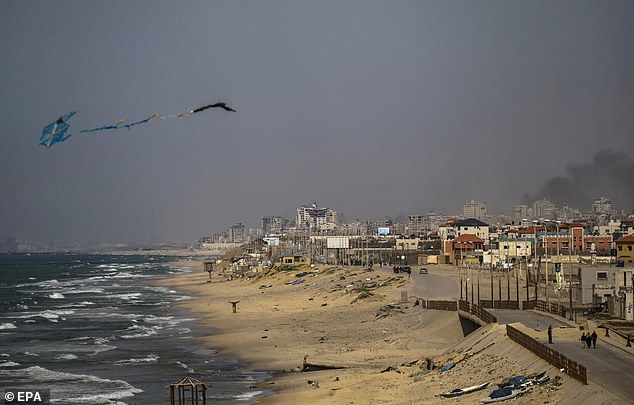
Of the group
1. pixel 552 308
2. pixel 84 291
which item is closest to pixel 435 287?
pixel 552 308

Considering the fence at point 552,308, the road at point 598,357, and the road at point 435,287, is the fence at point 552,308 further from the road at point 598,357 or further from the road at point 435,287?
the road at point 435,287

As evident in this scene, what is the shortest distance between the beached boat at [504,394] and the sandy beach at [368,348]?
0.42 meters

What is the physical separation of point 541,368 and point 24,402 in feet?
67.0

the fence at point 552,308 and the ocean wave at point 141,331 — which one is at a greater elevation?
the fence at point 552,308

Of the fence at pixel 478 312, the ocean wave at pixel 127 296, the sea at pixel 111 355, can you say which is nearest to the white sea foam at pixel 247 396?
the sea at pixel 111 355

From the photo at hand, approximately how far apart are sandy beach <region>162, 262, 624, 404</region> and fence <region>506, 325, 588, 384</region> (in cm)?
25

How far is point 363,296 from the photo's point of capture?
73.4 meters

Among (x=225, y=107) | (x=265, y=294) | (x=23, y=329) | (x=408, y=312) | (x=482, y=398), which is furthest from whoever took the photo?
(x=265, y=294)

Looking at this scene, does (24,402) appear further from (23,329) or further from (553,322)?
(23,329)

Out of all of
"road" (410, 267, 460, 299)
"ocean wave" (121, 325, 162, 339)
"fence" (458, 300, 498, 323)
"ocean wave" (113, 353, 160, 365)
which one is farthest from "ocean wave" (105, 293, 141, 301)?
"fence" (458, 300, 498, 323)

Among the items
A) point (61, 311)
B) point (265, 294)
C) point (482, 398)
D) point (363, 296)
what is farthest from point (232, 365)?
point (265, 294)

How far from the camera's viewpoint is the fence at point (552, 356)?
2462 centimetres

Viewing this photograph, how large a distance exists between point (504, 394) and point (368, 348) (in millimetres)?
20468

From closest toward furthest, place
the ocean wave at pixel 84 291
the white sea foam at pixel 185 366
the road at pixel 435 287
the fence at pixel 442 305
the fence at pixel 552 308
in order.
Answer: the white sea foam at pixel 185 366 → the fence at pixel 552 308 → the fence at pixel 442 305 → the road at pixel 435 287 → the ocean wave at pixel 84 291
